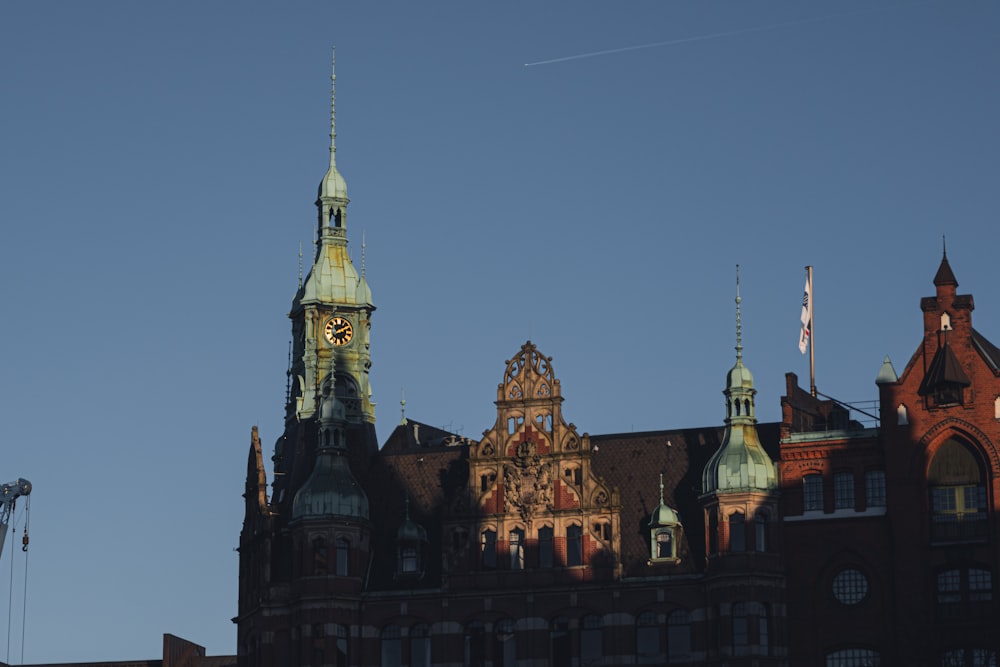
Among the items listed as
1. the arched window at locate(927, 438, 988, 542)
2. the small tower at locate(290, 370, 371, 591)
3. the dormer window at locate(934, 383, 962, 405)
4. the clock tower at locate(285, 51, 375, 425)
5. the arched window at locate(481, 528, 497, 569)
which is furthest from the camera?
the clock tower at locate(285, 51, 375, 425)

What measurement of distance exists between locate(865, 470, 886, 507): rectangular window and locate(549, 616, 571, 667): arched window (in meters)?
18.1

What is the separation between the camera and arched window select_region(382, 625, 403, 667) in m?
150

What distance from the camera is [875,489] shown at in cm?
14488

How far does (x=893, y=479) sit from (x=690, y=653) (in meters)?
14.6

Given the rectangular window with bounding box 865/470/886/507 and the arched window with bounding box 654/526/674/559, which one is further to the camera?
the arched window with bounding box 654/526/674/559

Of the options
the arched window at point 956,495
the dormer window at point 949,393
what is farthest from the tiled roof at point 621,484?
the dormer window at point 949,393

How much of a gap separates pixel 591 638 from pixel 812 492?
1471cm

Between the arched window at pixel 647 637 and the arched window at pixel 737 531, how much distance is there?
617cm

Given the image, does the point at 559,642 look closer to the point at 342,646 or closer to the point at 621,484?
the point at 621,484

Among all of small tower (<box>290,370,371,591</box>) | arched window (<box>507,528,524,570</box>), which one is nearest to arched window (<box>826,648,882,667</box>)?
arched window (<box>507,528,524,570</box>)

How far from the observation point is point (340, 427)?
512 ft

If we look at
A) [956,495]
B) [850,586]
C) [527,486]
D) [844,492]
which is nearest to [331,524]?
[527,486]

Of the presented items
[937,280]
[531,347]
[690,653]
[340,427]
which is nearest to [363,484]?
[340,427]

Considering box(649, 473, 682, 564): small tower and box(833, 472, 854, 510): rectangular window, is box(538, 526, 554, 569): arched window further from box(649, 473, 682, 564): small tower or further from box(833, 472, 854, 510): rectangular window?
box(833, 472, 854, 510): rectangular window
